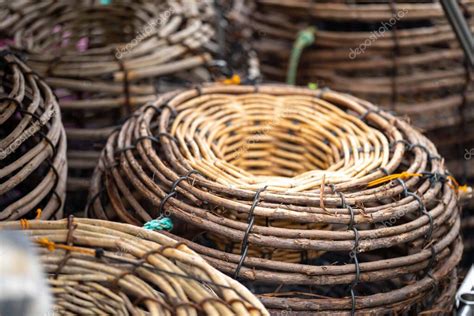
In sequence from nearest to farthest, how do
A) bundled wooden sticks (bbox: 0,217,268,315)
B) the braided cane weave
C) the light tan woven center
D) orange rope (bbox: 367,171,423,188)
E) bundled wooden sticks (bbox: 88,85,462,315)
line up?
bundled wooden sticks (bbox: 0,217,268,315) < bundled wooden sticks (bbox: 88,85,462,315) < orange rope (bbox: 367,171,423,188) < the light tan woven center < the braided cane weave

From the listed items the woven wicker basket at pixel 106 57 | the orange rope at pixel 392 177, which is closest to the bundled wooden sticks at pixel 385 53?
the woven wicker basket at pixel 106 57

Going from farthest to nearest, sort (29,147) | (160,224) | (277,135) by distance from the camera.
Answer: (277,135)
(29,147)
(160,224)

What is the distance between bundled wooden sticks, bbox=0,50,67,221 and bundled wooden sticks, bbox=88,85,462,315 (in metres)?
0.09

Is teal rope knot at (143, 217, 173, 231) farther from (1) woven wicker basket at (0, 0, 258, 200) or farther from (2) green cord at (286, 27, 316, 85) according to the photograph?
(2) green cord at (286, 27, 316, 85)

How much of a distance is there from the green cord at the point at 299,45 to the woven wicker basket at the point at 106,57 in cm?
18

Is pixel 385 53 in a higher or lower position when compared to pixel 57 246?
higher

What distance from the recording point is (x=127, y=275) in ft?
2.66

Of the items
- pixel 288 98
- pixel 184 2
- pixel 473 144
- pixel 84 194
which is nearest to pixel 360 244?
pixel 288 98

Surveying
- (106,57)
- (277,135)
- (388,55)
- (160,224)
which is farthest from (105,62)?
(388,55)

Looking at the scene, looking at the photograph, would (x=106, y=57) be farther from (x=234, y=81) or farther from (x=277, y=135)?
(x=277, y=135)

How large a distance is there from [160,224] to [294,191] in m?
0.20

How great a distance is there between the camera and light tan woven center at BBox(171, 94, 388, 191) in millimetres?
1145

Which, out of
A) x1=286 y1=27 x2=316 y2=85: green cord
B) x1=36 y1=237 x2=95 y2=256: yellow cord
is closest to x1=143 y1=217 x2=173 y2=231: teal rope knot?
x1=36 y1=237 x2=95 y2=256: yellow cord

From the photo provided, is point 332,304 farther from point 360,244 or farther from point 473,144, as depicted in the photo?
point 473,144
